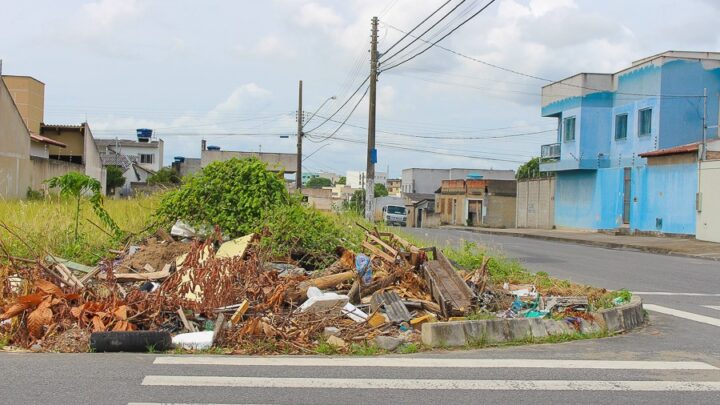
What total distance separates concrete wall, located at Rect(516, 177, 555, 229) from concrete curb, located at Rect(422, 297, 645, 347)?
38.4 meters

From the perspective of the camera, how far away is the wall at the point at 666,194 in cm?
3159

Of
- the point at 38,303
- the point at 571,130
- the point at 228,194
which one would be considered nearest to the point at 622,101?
the point at 571,130

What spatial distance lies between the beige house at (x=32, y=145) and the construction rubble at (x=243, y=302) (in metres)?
15.4

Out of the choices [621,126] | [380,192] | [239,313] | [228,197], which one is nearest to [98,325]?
[239,313]

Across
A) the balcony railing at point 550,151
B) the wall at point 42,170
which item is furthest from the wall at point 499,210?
the wall at point 42,170

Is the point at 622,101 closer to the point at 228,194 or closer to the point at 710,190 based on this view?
the point at 710,190

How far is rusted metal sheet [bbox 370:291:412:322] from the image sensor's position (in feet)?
30.7

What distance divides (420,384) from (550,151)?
135 ft

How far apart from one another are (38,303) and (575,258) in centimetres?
1717

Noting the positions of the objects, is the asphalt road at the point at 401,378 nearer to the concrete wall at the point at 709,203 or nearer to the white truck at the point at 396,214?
the concrete wall at the point at 709,203

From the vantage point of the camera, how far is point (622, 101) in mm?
38938

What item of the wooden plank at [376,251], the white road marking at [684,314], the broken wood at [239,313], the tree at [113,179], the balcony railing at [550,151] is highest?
the balcony railing at [550,151]

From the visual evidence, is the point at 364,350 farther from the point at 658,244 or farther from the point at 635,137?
the point at 635,137

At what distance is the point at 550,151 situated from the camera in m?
45.8
